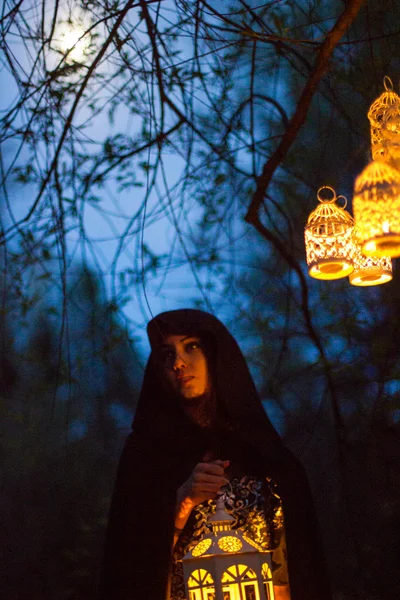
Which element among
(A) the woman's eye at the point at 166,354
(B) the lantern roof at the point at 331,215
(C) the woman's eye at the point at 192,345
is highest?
(B) the lantern roof at the point at 331,215

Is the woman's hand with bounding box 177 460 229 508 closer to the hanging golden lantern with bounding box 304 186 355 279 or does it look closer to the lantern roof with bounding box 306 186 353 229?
the hanging golden lantern with bounding box 304 186 355 279

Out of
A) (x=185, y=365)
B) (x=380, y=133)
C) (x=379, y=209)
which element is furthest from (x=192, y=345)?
(x=379, y=209)

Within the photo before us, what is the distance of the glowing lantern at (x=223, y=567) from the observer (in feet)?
8.61

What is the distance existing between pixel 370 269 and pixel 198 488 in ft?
3.44

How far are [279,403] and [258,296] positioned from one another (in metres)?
0.54

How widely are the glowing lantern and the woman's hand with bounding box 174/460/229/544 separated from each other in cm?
31

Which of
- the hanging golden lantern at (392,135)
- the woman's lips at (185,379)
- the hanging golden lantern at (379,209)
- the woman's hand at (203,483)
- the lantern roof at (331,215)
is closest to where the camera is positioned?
the hanging golden lantern at (379,209)

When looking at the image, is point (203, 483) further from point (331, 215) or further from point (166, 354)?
point (331, 215)

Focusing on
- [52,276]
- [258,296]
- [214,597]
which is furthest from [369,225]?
[52,276]

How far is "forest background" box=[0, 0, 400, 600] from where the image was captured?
368 cm

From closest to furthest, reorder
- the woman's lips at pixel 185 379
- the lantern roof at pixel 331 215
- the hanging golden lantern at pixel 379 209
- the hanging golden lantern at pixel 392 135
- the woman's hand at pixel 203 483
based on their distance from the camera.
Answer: the hanging golden lantern at pixel 379 209 → the hanging golden lantern at pixel 392 135 → the woman's hand at pixel 203 483 → the lantern roof at pixel 331 215 → the woman's lips at pixel 185 379

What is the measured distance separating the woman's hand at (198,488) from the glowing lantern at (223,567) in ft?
1.03

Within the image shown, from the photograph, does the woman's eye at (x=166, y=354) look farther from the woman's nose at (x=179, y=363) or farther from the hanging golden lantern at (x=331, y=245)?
the hanging golden lantern at (x=331, y=245)

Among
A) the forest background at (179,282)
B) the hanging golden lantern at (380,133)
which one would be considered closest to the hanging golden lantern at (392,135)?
the hanging golden lantern at (380,133)
